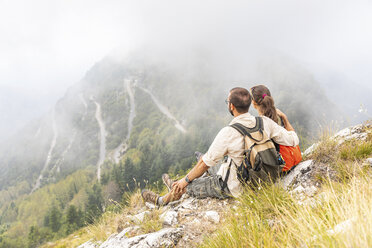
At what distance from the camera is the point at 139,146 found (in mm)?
158500

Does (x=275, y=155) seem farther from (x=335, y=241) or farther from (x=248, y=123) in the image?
(x=335, y=241)

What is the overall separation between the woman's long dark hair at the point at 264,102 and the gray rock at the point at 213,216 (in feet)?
7.84

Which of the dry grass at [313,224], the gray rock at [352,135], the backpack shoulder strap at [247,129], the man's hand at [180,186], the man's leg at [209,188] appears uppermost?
the backpack shoulder strap at [247,129]

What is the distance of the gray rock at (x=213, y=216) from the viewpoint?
147 inches

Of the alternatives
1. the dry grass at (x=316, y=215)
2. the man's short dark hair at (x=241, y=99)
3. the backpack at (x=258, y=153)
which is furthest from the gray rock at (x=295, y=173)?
the man's short dark hair at (x=241, y=99)

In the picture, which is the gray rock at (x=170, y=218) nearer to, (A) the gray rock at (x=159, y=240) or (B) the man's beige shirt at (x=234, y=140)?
(A) the gray rock at (x=159, y=240)

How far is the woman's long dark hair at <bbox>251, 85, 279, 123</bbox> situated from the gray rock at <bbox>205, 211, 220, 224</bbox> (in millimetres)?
2389

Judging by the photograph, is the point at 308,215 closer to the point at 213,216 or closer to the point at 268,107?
the point at 213,216

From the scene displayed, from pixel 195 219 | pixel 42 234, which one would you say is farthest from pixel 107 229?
pixel 42 234

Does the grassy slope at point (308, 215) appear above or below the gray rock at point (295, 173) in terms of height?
above

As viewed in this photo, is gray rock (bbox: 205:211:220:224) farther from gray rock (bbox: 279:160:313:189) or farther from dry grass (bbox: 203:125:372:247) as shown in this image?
gray rock (bbox: 279:160:313:189)

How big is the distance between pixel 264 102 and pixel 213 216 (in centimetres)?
263

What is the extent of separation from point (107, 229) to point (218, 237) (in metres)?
3.89

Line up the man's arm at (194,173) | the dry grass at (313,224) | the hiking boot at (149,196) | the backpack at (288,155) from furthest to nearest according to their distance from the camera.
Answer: the hiking boot at (149,196)
the backpack at (288,155)
the man's arm at (194,173)
the dry grass at (313,224)
